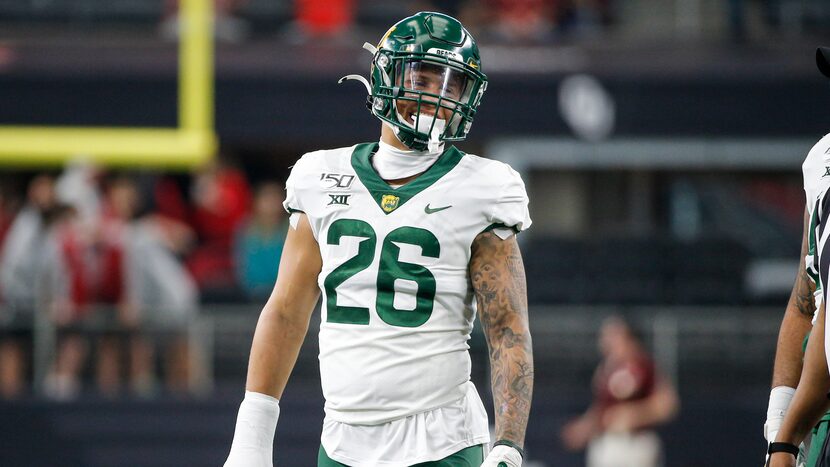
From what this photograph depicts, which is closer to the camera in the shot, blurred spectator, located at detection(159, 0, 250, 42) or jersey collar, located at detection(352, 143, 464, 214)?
jersey collar, located at detection(352, 143, 464, 214)

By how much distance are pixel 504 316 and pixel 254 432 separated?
0.76m

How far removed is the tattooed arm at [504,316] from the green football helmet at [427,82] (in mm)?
320

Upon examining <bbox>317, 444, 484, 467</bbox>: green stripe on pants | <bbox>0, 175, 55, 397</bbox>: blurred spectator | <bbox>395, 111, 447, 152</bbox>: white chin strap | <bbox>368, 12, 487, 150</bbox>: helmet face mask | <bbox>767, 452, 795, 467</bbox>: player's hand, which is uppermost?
<bbox>368, 12, 487, 150</bbox>: helmet face mask

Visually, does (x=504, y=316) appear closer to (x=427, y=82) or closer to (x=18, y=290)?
(x=427, y=82)

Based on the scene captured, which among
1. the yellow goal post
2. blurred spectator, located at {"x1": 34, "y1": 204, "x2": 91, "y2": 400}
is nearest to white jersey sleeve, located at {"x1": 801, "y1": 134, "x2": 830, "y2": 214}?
blurred spectator, located at {"x1": 34, "y1": 204, "x2": 91, "y2": 400}

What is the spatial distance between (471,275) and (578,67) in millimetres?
8554

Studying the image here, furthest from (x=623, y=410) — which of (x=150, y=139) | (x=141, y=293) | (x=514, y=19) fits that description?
(x=150, y=139)

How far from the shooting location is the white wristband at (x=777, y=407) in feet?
12.7

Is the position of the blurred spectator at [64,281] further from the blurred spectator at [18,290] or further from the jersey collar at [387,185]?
the jersey collar at [387,185]

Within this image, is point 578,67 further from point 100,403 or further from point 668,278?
point 100,403

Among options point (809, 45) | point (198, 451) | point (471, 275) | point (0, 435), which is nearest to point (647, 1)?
point (809, 45)

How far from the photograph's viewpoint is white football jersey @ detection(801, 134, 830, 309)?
370 cm

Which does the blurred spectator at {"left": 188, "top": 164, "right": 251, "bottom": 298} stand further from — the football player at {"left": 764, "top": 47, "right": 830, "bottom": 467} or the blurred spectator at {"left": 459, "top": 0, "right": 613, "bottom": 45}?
the football player at {"left": 764, "top": 47, "right": 830, "bottom": 467}

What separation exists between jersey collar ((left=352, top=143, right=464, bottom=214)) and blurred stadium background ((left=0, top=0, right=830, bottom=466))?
233 inches
